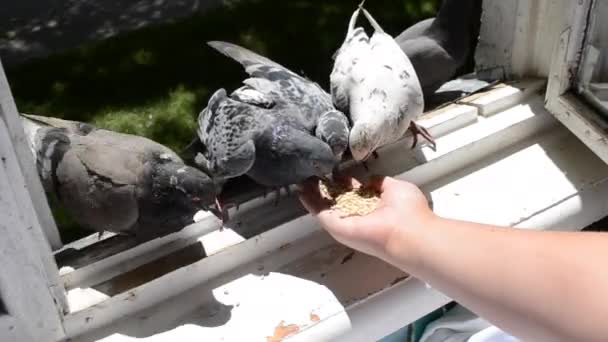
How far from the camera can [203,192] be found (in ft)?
→ 3.15

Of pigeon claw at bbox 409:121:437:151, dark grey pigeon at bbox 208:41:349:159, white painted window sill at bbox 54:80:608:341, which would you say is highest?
dark grey pigeon at bbox 208:41:349:159

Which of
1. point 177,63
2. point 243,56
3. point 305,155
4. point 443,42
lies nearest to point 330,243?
point 305,155

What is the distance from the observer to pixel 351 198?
961mm

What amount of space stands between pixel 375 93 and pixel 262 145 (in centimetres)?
18

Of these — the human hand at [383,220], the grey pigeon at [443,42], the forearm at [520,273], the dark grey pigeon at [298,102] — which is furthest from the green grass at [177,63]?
the forearm at [520,273]

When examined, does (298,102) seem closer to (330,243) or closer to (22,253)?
(330,243)

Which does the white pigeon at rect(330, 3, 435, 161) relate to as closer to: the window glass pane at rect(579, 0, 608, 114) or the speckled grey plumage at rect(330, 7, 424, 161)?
the speckled grey plumage at rect(330, 7, 424, 161)

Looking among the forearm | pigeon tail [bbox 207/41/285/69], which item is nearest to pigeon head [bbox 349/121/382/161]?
the forearm

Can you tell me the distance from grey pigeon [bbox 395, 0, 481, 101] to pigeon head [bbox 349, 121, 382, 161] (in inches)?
13.1

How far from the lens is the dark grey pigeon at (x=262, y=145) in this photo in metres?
0.99

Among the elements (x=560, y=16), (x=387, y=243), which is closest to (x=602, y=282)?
(x=387, y=243)

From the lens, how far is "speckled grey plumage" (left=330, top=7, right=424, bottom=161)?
0.99m

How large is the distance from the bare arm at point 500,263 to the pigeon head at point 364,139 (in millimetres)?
78

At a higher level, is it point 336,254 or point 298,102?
point 298,102
